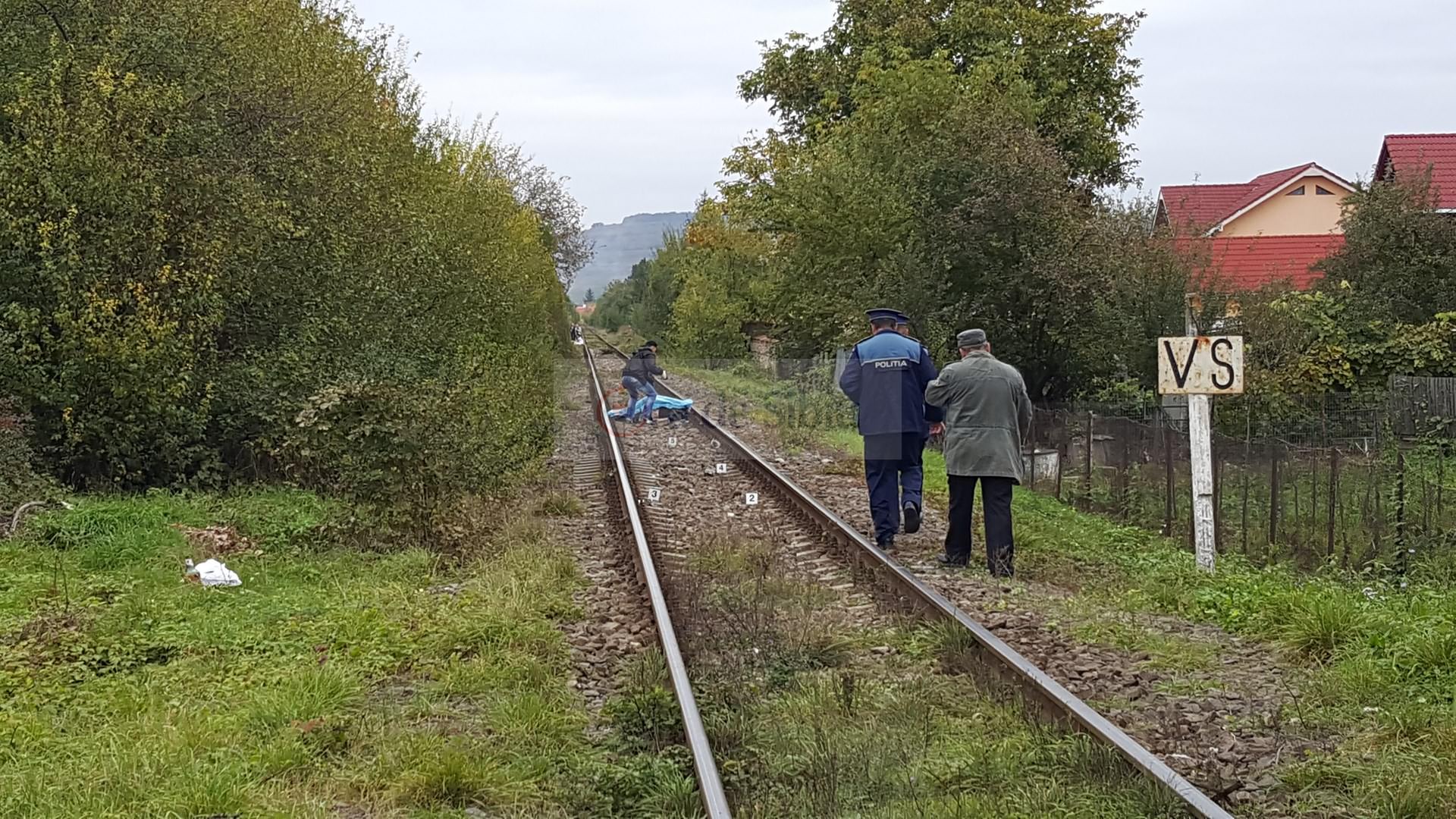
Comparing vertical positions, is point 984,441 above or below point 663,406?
above

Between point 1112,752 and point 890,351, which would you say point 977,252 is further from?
point 1112,752

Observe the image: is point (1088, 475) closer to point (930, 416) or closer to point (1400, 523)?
point (1400, 523)

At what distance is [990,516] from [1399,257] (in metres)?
17.4

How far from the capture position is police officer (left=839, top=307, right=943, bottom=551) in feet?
32.7

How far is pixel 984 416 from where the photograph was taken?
9.05 m

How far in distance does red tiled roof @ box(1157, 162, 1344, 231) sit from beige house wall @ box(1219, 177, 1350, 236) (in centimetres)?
61

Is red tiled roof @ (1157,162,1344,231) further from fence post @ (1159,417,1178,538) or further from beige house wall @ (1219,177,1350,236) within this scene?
fence post @ (1159,417,1178,538)

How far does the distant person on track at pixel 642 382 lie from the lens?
2161 centimetres

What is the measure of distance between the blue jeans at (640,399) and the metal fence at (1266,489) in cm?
834

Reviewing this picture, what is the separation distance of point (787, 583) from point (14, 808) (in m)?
5.10

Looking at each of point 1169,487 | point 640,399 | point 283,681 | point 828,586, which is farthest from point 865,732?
point 640,399

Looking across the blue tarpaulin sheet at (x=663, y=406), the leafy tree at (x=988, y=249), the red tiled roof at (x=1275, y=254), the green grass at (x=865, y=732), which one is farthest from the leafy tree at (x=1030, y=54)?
the green grass at (x=865, y=732)

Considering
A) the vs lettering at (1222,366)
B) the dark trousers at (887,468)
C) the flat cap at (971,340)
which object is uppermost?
the flat cap at (971,340)

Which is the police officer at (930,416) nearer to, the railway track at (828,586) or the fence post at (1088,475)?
→ the railway track at (828,586)
